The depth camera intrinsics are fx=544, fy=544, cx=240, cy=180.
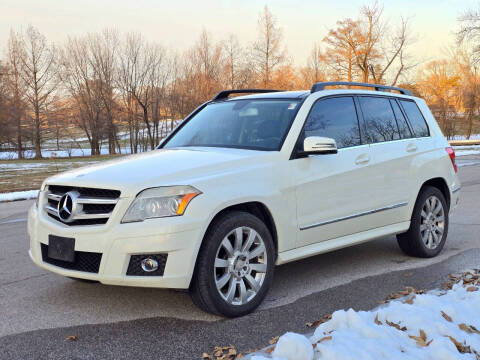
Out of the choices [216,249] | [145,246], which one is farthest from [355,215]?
[145,246]

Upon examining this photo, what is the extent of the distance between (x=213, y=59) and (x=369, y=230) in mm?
42766

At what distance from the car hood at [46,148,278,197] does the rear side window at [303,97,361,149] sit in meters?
0.68

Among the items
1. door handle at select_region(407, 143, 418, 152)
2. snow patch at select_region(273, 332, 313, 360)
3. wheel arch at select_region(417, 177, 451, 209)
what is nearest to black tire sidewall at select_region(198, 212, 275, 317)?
snow patch at select_region(273, 332, 313, 360)

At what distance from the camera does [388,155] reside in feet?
18.0

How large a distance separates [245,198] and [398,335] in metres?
1.46

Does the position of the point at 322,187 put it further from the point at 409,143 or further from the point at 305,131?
the point at 409,143

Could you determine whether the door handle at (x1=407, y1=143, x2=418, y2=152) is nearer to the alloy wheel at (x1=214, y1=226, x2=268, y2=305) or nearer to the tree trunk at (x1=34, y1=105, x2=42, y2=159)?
the alloy wheel at (x1=214, y1=226, x2=268, y2=305)

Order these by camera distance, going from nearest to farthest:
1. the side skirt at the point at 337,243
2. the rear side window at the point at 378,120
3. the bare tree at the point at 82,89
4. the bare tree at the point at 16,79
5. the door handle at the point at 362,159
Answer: the side skirt at the point at 337,243
the door handle at the point at 362,159
the rear side window at the point at 378,120
the bare tree at the point at 16,79
the bare tree at the point at 82,89

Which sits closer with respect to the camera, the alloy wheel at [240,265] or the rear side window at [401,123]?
the alloy wheel at [240,265]

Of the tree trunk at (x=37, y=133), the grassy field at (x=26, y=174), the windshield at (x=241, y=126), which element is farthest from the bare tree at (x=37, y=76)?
the windshield at (x=241, y=126)

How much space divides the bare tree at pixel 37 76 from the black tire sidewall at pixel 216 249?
4613 centimetres

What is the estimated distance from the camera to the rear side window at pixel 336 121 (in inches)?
194

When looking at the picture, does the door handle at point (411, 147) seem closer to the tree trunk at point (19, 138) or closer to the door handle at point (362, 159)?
the door handle at point (362, 159)

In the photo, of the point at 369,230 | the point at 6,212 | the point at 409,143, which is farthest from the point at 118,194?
the point at 6,212
